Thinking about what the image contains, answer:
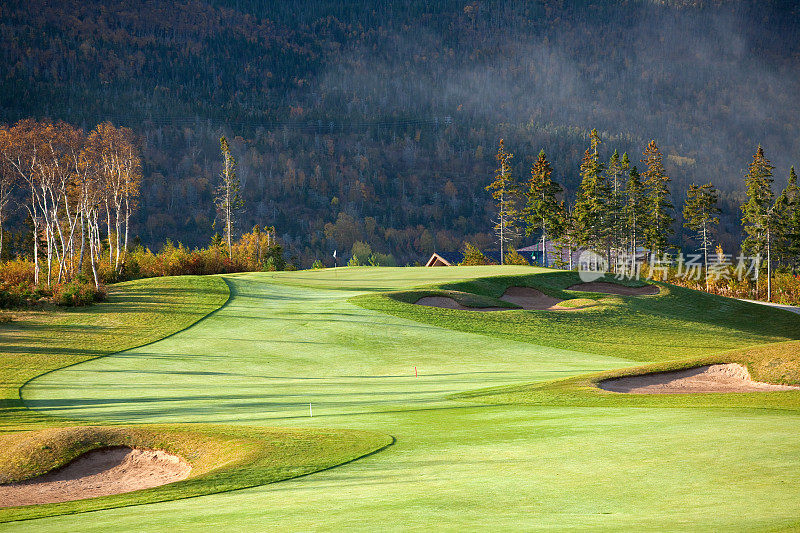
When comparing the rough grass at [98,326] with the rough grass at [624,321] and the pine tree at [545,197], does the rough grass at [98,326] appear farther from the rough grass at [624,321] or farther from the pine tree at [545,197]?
the pine tree at [545,197]

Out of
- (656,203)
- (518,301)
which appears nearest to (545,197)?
(656,203)

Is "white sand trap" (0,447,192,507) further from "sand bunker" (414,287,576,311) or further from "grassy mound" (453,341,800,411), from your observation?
"sand bunker" (414,287,576,311)

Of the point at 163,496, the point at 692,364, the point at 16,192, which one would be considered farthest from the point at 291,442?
the point at 16,192

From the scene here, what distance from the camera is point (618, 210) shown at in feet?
283

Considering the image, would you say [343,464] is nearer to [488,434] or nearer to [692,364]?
[488,434]

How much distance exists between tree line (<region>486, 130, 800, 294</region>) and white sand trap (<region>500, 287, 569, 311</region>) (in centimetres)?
3538

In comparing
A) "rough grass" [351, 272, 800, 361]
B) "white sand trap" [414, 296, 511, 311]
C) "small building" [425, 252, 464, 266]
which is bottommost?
"rough grass" [351, 272, 800, 361]

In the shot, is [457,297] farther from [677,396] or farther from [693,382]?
[677,396]

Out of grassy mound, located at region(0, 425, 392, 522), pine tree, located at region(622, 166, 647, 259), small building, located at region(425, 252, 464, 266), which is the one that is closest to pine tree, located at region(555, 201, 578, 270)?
pine tree, located at region(622, 166, 647, 259)

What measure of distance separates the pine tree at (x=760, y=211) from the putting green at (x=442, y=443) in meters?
58.9

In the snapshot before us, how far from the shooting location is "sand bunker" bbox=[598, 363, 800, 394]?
17.9 metres

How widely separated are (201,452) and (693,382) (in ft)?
42.9

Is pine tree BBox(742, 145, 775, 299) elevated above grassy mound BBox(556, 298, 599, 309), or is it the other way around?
pine tree BBox(742, 145, 775, 299)

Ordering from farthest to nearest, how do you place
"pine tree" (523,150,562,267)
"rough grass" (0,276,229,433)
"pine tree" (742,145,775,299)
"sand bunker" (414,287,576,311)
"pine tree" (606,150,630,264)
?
1. "pine tree" (523,150,562,267)
2. "pine tree" (606,150,630,264)
3. "pine tree" (742,145,775,299)
4. "sand bunker" (414,287,576,311)
5. "rough grass" (0,276,229,433)
